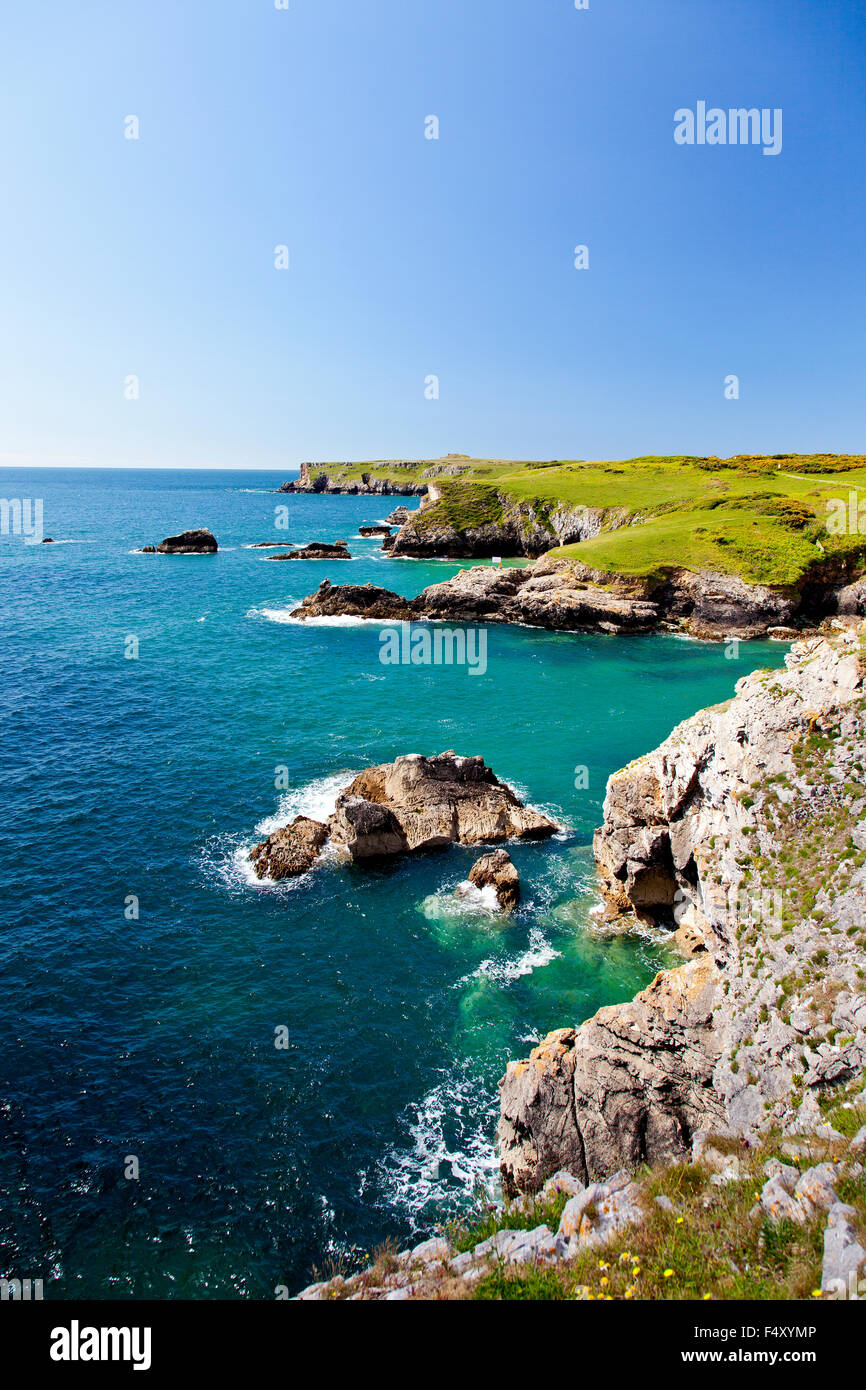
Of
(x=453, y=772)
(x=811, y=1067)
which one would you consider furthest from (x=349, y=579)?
(x=811, y=1067)

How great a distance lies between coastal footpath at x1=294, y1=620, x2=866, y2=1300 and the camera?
1062cm

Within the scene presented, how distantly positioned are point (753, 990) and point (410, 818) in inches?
813

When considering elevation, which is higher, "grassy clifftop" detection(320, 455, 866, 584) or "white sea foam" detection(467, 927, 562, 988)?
"grassy clifftop" detection(320, 455, 866, 584)

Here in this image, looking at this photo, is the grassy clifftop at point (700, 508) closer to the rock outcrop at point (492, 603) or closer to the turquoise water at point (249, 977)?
the rock outcrop at point (492, 603)

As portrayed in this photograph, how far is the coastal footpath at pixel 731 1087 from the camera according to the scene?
34.8 ft

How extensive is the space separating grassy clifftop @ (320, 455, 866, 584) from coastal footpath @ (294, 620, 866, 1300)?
63.9 m

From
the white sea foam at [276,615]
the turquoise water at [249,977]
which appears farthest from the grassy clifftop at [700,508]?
the white sea foam at [276,615]

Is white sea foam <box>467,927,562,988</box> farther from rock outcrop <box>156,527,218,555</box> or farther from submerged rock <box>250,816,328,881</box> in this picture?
rock outcrop <box>156,527,218,555</box>

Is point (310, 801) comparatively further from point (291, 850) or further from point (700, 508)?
point (700, 508)

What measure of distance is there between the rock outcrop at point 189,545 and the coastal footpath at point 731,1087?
133 metres

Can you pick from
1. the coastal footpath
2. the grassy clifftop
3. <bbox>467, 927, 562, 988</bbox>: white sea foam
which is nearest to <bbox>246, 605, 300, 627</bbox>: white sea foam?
the grassy clifftop

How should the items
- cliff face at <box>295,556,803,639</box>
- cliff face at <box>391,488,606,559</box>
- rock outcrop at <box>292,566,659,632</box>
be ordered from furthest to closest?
cliff face at <box>391,488,606,559</box>
rock outcrop at <box>292,566,659,632</box>
cliff face at <box>295,556,803,639</box>
